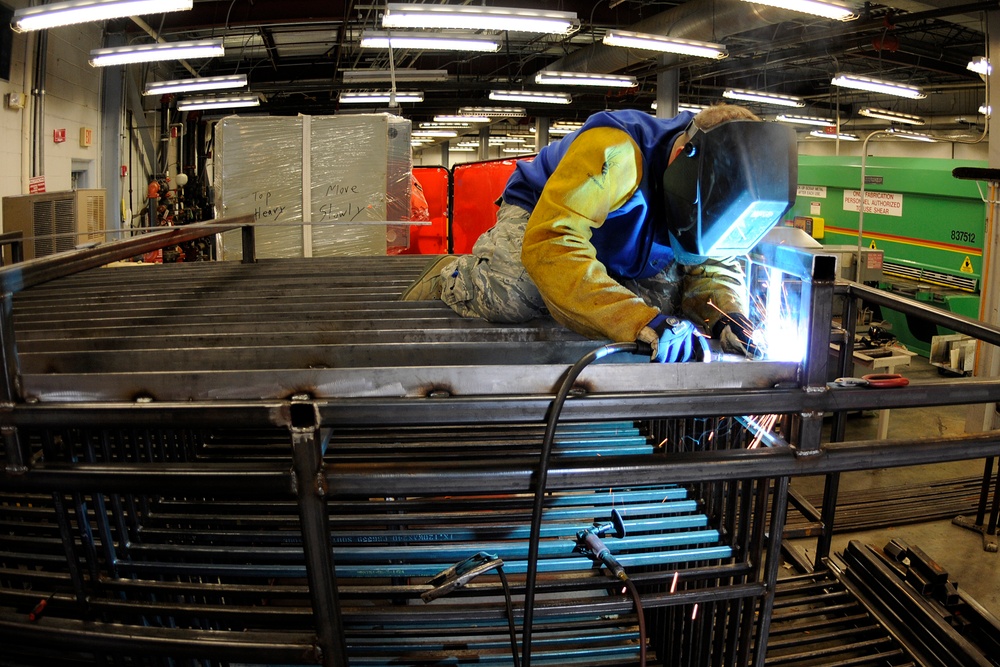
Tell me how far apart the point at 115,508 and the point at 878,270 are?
23.7 ft

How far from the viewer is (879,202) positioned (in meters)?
9.98

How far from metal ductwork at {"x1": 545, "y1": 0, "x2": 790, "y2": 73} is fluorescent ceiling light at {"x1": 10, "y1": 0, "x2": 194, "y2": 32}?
5243 millimetres

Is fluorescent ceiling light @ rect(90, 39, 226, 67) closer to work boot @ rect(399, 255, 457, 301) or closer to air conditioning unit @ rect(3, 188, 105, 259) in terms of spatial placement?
air conditioning unit @ rect(3, 188, 105, 259)

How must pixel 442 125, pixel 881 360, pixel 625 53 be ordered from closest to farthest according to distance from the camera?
pixel 881 360
pixel 625 53
pixel 442 125

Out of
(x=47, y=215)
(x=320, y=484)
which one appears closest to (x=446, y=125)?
(x=47, y=215)

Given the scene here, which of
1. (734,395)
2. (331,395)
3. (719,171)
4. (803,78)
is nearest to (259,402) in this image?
(331,395)

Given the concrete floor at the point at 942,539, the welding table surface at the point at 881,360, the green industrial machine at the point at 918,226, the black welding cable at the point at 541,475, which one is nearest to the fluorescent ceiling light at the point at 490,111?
the green industrial machine at the point at 918,226

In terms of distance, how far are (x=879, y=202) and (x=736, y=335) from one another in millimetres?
9488

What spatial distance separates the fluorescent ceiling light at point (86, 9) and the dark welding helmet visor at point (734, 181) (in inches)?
165

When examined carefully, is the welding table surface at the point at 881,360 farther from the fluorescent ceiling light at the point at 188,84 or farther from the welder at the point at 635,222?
the fluorescent ceiling light at the point at 188,84

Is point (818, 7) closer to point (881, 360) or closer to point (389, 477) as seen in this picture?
point (881, 360)

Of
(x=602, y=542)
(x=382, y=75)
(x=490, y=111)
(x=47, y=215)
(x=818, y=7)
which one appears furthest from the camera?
(x=490, y=111)

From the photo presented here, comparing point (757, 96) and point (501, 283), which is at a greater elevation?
point (757, 96)

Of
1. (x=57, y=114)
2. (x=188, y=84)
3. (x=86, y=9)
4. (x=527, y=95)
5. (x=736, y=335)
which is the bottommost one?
(x=736, y=335)
